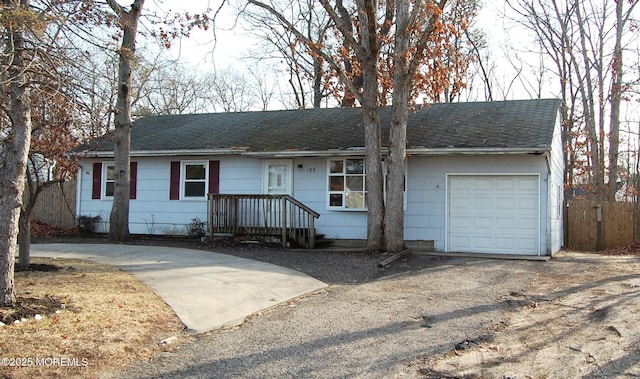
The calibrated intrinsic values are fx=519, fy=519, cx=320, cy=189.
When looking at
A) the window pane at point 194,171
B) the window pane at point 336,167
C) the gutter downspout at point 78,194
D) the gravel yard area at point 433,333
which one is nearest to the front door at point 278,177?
the window pane at point 336,167

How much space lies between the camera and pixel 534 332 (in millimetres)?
5969

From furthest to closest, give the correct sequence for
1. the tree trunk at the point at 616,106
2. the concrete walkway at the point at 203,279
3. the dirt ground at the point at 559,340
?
the tree trunk at the point at 616,106
the concrete walkway at the point at 203,279
the dirt ground at the point at 559,340

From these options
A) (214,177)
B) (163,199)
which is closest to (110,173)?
(163,199)

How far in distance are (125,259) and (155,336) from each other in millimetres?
5787

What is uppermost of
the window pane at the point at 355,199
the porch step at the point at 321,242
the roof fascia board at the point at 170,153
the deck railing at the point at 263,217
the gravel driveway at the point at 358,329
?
the roof fascia board at the point at 170,153

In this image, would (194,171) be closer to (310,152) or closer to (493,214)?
(310,152)

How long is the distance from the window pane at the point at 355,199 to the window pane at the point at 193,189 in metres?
4.82

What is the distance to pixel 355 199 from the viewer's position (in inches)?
588

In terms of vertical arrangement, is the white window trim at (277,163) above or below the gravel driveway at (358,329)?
above

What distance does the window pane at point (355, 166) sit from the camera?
15.0m

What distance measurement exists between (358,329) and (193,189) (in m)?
11.5

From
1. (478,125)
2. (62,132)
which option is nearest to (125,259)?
(62,132)

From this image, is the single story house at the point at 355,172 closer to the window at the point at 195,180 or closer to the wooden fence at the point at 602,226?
the window at the point at 195,180

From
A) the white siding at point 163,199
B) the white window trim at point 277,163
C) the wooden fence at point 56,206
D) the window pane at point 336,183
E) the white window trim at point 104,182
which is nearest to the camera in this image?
the window pane at point 336,183
